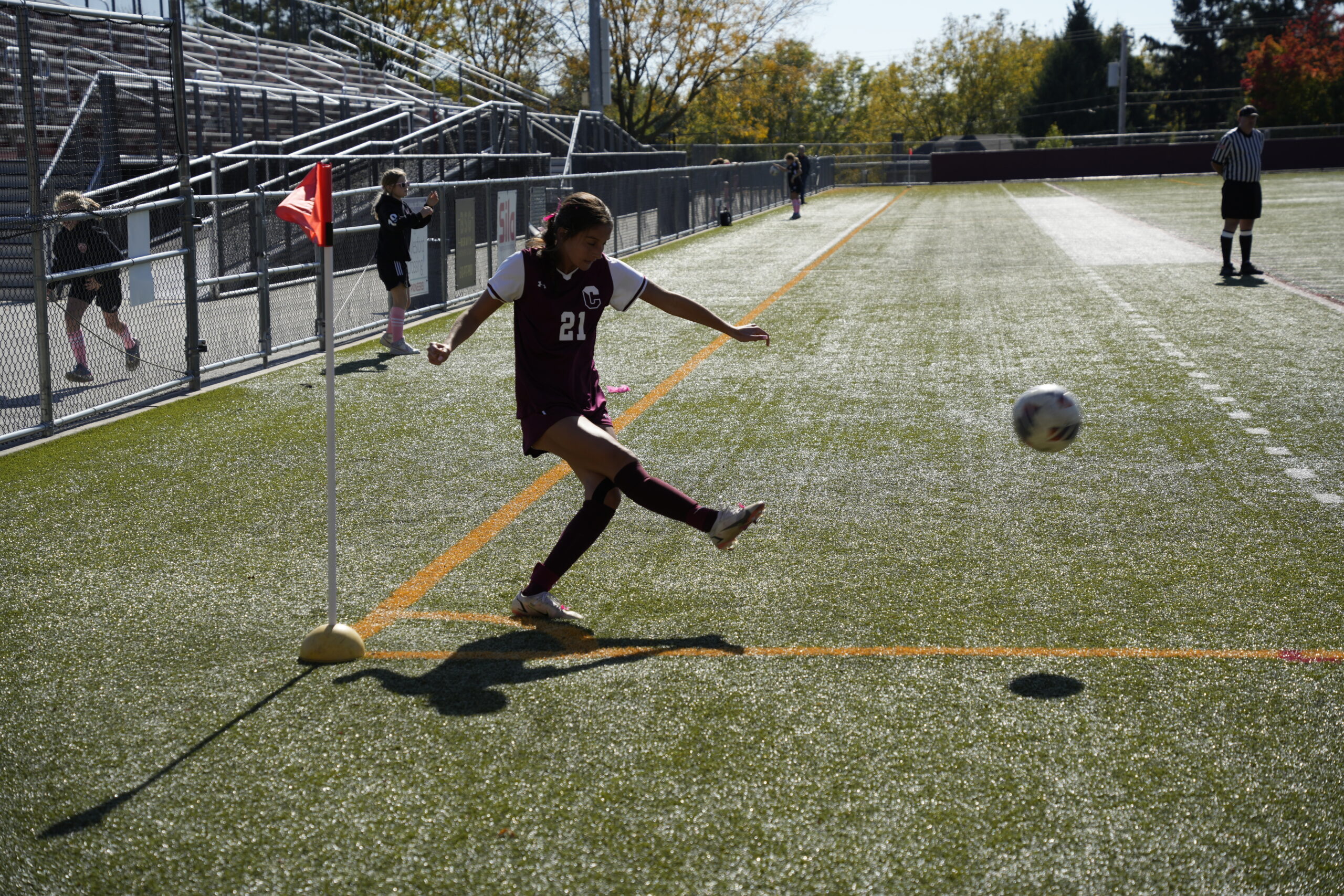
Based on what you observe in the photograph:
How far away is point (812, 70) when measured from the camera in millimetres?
85125

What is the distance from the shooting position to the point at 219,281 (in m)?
11.3

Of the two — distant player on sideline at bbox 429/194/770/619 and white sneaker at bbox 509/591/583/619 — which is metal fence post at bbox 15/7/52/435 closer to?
distant player on sideline at bbox 429/194/770/619

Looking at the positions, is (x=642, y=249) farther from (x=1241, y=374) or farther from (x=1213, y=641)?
(x=1213, y=641)

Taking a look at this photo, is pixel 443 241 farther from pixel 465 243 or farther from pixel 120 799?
pixel 120 799

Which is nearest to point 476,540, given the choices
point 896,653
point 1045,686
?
point 896,653

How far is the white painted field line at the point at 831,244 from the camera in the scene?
20391 mm

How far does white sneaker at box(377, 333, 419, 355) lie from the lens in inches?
484

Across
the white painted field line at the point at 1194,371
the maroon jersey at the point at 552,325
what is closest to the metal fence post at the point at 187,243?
the maroon jersey at the point at 552,325

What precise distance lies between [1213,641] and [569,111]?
56788 millimetres

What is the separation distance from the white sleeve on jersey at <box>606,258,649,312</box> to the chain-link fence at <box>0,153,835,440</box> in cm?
346

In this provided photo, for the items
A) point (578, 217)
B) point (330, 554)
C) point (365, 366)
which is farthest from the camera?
point (365, 366)

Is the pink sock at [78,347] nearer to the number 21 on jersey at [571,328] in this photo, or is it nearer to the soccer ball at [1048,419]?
the number 21 on jersey at [571,328]

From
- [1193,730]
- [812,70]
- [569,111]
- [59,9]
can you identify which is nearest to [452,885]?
[1193,730]

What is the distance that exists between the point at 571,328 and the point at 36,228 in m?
5.25
